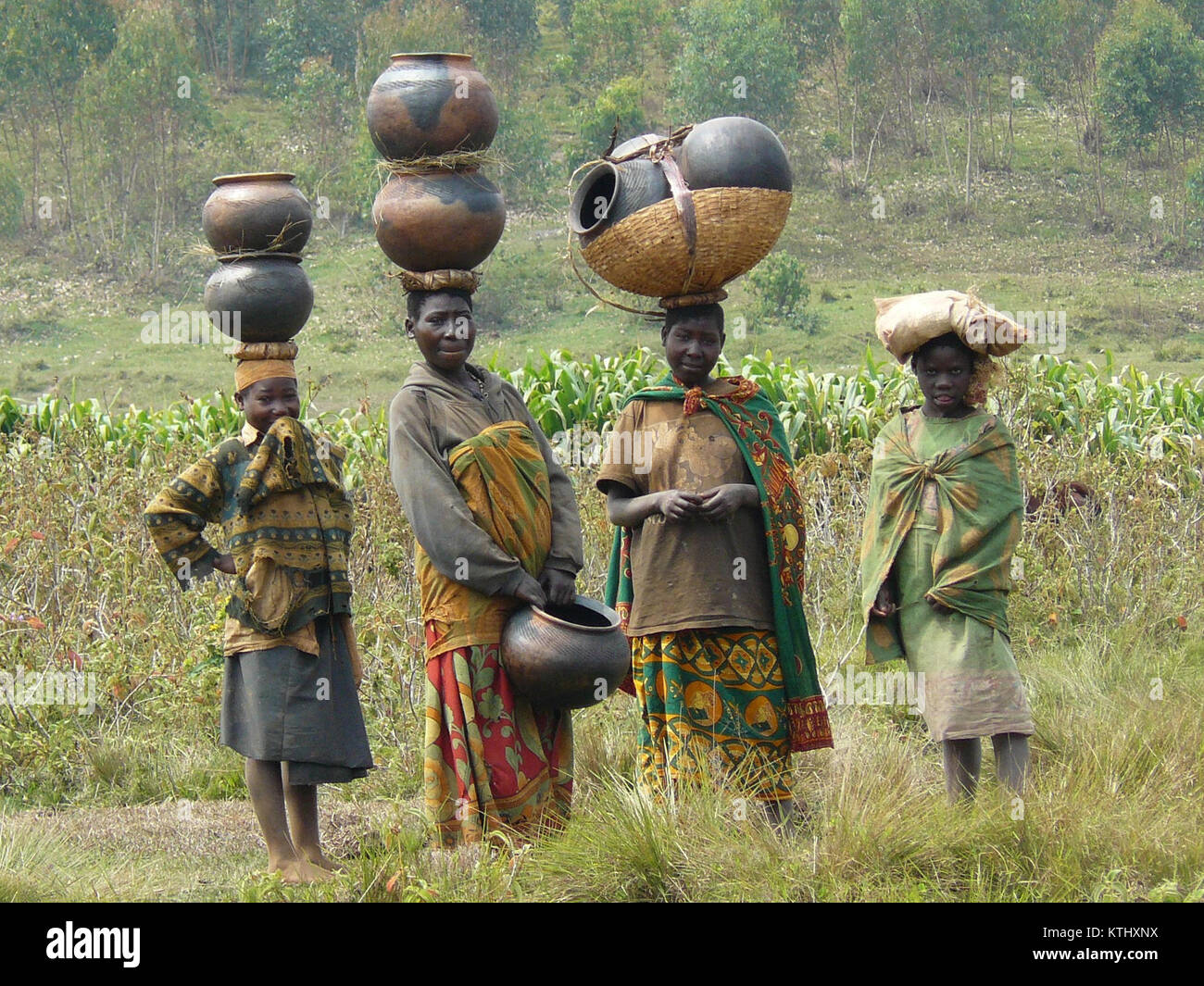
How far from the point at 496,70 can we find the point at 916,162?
45.1ft

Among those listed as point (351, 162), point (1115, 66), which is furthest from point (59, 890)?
point (1115, 66)

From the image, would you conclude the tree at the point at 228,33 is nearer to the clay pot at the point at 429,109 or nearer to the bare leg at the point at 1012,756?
the clay pot at the point at 429,109

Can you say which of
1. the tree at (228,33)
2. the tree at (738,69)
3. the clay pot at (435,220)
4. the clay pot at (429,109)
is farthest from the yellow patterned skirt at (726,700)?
the tree at (228,33)

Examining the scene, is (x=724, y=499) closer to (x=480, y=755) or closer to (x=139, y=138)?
(x=480, y=755)

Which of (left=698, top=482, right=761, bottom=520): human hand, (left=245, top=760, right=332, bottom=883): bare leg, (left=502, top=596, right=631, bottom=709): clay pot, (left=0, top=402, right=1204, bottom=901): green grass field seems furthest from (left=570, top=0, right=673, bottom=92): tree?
(left=245, top=760, right=332, bottom=883): bare leg

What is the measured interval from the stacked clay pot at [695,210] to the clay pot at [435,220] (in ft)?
1.21

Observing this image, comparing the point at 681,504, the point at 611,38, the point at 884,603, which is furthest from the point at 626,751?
the point at 611,38

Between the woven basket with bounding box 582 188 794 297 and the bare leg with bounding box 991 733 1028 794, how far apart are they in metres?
1.76

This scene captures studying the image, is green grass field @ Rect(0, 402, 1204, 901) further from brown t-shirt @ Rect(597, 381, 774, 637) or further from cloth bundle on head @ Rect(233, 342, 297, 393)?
cloth bundle on head @ Rect(233, 342, 297, 393)

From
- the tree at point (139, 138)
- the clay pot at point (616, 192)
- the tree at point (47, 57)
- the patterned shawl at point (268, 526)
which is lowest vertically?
the patterned shawl at point (268, 526)

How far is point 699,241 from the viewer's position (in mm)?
4543

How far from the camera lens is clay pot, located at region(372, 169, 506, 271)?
179 inches

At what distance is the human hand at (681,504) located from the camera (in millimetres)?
4492
